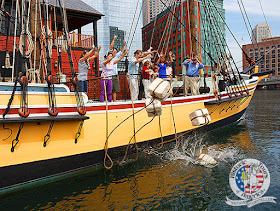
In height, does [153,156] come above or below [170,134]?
below

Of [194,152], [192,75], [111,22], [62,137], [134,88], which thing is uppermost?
[111,22]

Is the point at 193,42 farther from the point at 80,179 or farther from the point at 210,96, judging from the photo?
the point at 80,179

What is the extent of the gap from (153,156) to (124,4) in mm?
60406

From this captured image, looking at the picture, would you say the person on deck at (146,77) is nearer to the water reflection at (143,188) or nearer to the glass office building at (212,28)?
the water reflection at (143,188)

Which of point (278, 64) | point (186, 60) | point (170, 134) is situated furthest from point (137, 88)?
point (278, 64)

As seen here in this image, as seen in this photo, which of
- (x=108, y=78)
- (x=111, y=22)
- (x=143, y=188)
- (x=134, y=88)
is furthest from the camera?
(x=111, y=22)

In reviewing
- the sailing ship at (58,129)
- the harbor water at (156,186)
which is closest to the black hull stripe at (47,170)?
the sailing ship at (58,129)

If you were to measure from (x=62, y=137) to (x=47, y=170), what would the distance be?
774mm

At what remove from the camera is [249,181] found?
182 inches

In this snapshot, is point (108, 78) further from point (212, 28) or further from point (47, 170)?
point (212, 28)

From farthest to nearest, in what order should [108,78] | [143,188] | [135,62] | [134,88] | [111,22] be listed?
[111,22], [134,88], [135,62], [108,78], [143,188]

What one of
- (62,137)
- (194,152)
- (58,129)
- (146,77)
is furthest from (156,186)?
(146,77)

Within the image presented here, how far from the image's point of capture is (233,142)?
870cm

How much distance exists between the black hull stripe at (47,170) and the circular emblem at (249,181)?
2932 millimetres
